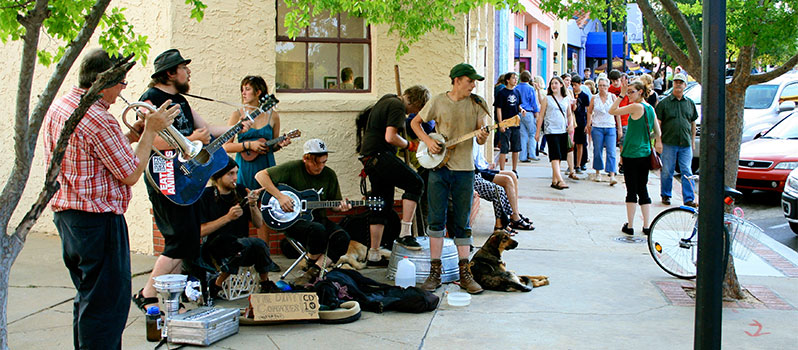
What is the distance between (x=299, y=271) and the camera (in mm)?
7105

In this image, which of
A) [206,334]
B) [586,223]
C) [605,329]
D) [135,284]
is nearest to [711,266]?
[605,329]

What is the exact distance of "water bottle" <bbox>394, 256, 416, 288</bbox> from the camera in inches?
255

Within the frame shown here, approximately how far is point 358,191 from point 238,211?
2.19 meters

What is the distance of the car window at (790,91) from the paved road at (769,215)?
13.4ft

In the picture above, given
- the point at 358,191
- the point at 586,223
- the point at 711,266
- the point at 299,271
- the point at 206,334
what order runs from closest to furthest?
the point at 711,266 < the point at 206,334 < the point at 299,271 < the point at 358,191 < the point at 586,223

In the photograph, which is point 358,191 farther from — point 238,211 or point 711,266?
point 711,266

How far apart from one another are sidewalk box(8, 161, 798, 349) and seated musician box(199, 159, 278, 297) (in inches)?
11.6

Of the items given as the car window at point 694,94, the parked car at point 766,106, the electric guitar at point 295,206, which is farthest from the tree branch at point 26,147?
the car window at point 694,94

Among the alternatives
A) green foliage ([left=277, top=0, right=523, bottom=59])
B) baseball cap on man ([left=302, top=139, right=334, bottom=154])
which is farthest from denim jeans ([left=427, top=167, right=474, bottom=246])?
green foliage ([left=277, top=0, right=523, bottom=59])

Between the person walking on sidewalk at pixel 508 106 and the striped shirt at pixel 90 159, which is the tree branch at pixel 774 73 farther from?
the person walking on sidewalk at pixel 508 106

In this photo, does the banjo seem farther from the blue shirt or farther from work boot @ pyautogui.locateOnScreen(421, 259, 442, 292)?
the blue shirt

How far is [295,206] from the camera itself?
21.5 feet

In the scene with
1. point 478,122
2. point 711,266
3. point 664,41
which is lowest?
point 711,266

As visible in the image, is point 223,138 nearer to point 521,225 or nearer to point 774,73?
point 774,73
